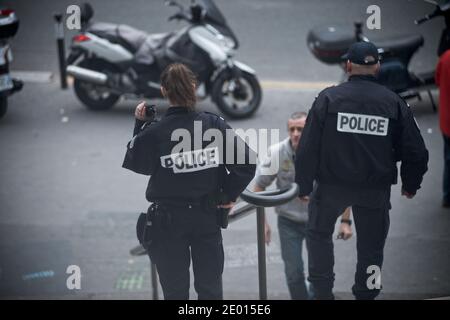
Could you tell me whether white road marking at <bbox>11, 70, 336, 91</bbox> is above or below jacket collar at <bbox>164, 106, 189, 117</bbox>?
below

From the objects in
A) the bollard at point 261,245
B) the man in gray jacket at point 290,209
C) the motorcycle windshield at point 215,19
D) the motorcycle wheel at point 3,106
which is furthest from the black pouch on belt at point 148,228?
the motorcycle wheel at point 3,106

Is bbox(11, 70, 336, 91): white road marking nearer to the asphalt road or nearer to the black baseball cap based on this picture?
the asphalt road

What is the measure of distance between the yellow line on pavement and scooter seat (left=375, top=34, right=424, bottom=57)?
2.00 metres

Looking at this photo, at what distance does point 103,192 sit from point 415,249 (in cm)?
324

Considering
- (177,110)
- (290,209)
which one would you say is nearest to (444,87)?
(290,209)

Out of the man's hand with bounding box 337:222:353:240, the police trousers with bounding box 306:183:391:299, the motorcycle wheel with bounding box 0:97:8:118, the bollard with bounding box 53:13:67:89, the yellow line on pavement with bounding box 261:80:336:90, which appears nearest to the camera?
the police trousers with bounding box 306:183:391:299

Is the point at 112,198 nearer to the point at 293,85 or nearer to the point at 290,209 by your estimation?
the point at 290,209

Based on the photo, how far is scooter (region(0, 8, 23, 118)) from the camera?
10.0 m

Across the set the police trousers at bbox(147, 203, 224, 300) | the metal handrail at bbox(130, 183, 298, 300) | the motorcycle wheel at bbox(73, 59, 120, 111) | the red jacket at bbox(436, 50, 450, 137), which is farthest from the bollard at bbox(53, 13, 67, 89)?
the police trousers at bbox(147, 203, 224, 300)

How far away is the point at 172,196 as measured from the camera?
459 cm

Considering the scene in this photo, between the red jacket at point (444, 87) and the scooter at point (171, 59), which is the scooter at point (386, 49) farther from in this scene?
the red jacket at point (444, 87)

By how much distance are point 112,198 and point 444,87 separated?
3406 mm
